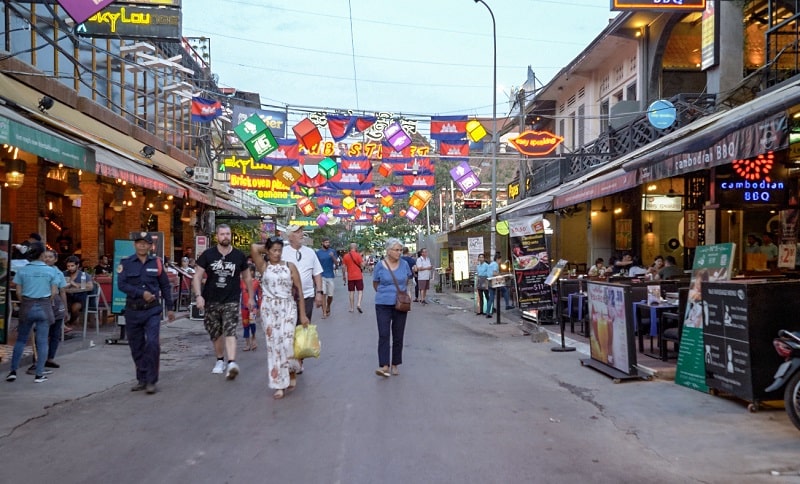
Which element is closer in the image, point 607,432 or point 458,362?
point 607,432

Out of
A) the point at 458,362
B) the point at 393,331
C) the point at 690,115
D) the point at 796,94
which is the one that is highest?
the point at 690,115

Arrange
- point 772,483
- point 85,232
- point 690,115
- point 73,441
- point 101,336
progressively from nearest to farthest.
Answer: point 772,483, point 73,441, point 101,336, point 690,115, point 85,232

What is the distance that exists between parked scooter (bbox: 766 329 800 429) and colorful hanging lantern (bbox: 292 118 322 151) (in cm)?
1486

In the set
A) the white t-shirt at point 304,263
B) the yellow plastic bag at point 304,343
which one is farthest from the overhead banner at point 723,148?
the white t-shirt at point 304,263

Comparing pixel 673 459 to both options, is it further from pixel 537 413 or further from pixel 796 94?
pixel 796 94

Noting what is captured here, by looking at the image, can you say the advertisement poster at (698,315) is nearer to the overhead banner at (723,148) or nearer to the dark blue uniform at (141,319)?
the overhead banner at (723,148)

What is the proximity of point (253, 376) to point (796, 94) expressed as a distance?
703cm

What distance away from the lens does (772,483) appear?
4789mm

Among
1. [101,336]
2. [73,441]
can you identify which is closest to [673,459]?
[73,441]

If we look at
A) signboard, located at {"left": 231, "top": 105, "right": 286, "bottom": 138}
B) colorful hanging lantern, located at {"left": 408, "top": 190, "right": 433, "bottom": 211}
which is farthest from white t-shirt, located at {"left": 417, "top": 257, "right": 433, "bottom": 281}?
colorful hanging lantern, located at {"left": 408, "top": 190, "right": 433, "bottom": 211}

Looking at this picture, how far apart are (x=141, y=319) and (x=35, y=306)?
4.55 feet

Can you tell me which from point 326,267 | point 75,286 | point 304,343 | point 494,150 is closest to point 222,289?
point 304,343

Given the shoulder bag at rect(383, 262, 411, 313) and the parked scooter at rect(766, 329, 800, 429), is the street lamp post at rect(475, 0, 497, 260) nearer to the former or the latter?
the shoulder bag at rect(383, 262, 411, 313)

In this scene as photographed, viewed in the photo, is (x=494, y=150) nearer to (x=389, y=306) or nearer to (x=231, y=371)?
(x=389, y=306)
